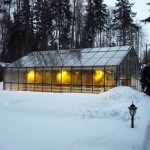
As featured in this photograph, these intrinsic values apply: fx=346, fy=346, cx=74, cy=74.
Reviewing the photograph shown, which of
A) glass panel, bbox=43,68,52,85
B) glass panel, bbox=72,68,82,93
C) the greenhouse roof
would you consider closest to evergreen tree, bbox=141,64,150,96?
the greenhouse roof

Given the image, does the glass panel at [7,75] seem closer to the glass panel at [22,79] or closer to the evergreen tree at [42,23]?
the glass panel at [22,79]

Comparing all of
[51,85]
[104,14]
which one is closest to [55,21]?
[104,14]

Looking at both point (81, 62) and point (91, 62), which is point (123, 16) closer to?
point (81, 62)

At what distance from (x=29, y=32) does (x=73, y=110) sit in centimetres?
2782

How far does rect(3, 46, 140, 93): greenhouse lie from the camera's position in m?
26.9

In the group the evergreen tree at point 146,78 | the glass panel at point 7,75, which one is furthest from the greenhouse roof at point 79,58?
the evergreen tree at point 146,78

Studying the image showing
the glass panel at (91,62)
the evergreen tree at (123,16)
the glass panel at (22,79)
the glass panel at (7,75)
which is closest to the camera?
the glass panel at (91,62)

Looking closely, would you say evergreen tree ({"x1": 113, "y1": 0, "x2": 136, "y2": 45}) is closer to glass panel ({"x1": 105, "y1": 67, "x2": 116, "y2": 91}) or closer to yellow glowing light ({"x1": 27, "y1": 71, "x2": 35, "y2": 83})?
yellow glowing light ({"x1": 27, "y1": 71, "x2": 35, "y2": 83})

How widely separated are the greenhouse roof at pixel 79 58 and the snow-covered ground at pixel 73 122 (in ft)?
22.4

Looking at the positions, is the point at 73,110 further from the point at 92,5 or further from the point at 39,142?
the point at 92,5

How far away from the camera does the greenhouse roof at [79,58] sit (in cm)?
2770

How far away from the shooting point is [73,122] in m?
15.3

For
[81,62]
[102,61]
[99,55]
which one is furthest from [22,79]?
[102,61]

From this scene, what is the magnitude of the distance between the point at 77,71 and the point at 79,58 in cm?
189
